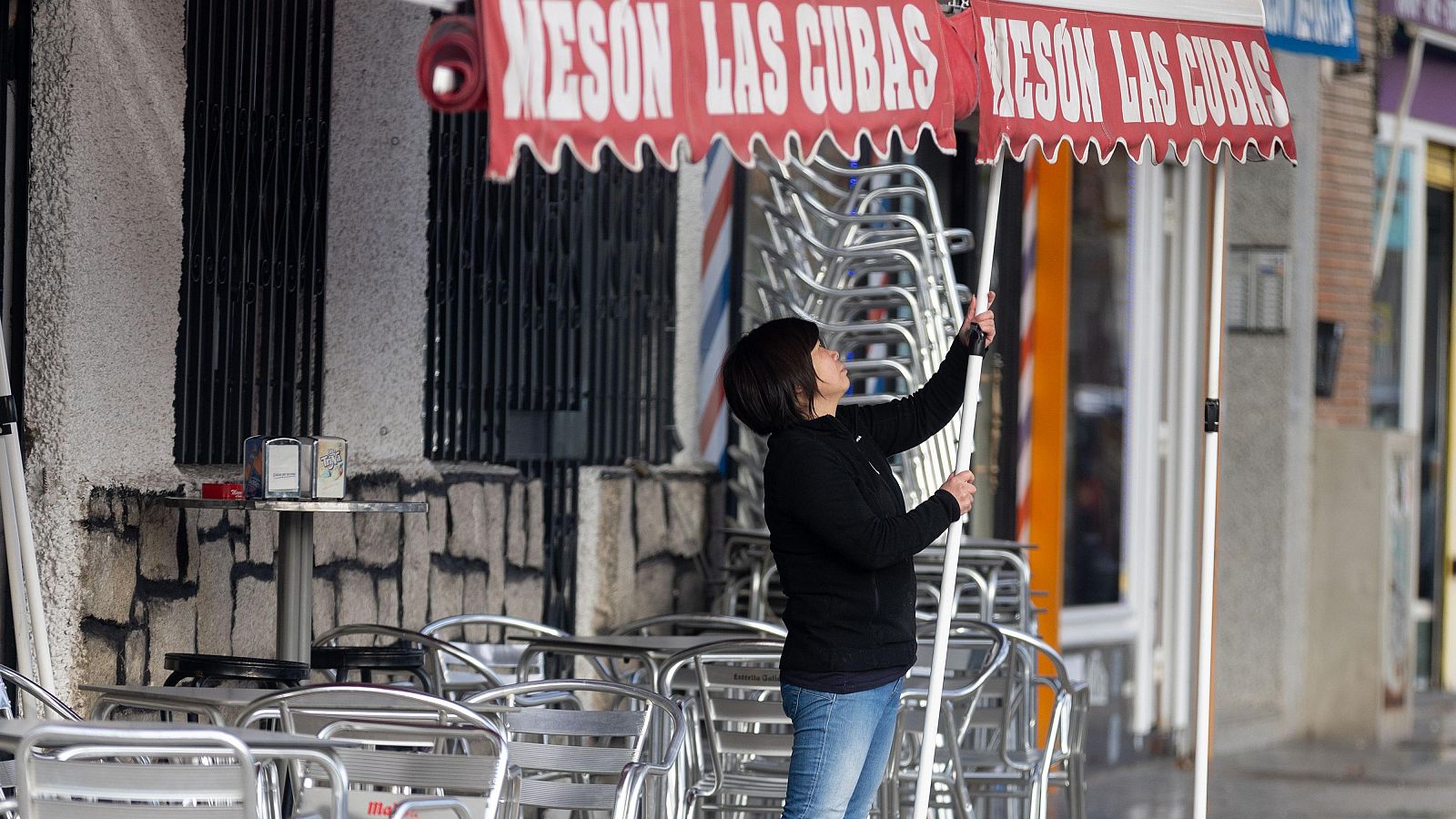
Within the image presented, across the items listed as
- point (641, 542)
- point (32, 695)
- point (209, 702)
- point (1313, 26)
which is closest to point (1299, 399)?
point (1313, 26)

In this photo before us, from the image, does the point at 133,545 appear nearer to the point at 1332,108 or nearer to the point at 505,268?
the point at 505,268

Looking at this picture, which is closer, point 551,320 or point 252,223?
point 252,223

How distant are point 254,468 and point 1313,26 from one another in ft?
13.6

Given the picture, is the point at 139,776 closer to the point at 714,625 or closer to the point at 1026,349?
the point at 714,625

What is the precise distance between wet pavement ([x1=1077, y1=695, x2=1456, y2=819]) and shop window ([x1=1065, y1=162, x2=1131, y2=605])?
952 mm

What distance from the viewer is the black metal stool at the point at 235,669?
454 cm

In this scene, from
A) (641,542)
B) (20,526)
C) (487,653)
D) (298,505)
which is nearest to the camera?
(20,526)

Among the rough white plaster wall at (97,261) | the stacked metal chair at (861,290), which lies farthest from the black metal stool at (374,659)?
the stacked metal chair at (861,290)

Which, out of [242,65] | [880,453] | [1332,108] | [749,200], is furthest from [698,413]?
[1332,108]

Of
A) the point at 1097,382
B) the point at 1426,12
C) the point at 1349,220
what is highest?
the point at 1426,12

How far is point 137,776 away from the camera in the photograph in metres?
3.15

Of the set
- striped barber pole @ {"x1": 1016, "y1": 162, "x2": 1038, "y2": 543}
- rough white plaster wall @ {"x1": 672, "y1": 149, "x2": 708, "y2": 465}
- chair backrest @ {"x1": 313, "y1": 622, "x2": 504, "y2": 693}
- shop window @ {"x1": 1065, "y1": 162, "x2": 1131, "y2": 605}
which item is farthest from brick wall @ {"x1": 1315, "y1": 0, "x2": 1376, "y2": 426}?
chair backrest @ {"x1": 313, "y1": 622, "x2": 504, "y2": 693}

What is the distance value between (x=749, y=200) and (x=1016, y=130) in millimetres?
3301

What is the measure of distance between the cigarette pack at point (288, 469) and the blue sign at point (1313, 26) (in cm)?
367
